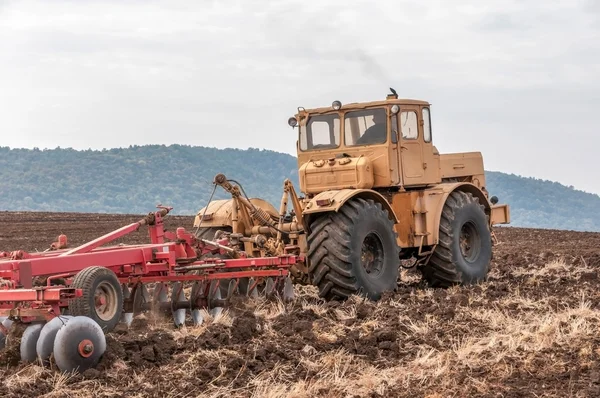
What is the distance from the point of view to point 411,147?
1351 centimetres

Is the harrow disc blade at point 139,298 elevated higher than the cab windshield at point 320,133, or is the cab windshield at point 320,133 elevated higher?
the cab windshield at point 320,133

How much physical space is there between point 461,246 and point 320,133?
2.53 metres

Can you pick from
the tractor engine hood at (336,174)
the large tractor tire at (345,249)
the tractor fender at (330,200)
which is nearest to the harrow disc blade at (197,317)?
the large tractor tire at (345,249)

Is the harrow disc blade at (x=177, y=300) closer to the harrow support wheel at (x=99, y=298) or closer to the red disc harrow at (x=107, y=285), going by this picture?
the red disc harrow at (x=107, y=285)

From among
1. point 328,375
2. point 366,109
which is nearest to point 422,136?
point 366,109

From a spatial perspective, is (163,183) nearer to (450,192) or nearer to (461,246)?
(461,246)

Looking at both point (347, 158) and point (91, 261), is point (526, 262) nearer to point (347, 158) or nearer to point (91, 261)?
point (347, 158)

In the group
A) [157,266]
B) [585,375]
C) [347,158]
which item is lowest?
[585,375]

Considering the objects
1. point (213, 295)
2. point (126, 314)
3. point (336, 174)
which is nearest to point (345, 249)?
point (213, 295)

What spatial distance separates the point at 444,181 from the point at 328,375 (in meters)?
7.83

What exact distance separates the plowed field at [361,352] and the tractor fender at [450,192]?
41.0 inches

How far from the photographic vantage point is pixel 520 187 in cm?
11162

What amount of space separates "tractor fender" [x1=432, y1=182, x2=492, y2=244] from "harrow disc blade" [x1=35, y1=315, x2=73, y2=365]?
21.2 ft

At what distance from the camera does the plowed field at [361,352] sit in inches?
289
